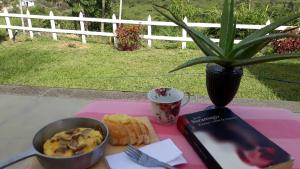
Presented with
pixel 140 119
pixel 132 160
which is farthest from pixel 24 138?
pixel 132 160

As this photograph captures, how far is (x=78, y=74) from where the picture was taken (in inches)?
178

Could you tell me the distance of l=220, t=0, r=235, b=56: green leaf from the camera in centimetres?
118

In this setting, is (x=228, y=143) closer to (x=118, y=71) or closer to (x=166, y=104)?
(x=166, y=104)

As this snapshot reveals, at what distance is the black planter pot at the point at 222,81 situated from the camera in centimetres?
118

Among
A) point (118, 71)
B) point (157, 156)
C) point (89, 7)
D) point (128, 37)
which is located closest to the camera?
point (157, 156)

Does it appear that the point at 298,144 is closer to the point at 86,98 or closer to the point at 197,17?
the point at 86,98

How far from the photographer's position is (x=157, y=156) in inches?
39.1

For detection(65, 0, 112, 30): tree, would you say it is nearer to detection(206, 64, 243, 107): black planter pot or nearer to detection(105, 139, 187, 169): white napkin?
detection(206, 64, 243, 107): black planter pot

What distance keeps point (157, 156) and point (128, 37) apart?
528 cm

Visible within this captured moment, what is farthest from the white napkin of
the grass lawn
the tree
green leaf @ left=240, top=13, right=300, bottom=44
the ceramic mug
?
the tree

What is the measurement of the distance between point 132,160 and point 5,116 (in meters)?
2.35

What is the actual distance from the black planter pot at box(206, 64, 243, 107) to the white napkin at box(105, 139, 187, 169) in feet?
1.02

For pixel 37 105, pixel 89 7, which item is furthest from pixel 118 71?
pixel 89 7

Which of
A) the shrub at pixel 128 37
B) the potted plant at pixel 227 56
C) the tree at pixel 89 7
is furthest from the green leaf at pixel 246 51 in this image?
the tree at pixel 89 7
